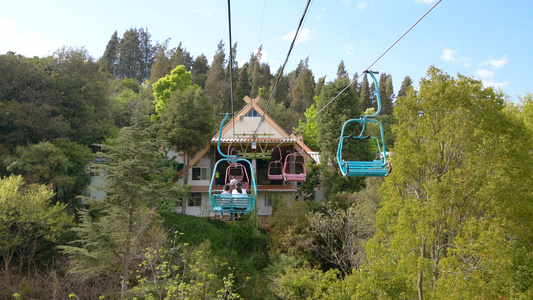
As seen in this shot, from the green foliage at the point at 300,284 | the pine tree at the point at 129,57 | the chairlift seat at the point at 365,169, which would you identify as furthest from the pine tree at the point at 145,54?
the chairlift seat at the point at 365,169

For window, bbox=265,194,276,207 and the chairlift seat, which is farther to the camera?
window, bbox=265,194,276,207

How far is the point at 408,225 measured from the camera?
1258cm

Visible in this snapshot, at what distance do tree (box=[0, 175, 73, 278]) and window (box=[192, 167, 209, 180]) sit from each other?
8.87m

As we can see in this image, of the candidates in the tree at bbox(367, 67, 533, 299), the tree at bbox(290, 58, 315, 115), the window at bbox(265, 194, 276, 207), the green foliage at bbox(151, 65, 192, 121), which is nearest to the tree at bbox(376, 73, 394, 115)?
the tree at bbox(290, 58, 315, 115)

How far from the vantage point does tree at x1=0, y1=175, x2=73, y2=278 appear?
1748 cm

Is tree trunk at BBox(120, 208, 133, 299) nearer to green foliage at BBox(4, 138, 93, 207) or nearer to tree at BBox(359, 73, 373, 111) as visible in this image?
green foliage at BBox(4, 138, 93, 207)

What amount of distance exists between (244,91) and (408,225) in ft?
127

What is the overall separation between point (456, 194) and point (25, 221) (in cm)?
1763

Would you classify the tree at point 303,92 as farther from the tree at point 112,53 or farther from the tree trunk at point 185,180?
the tree at point 112,53

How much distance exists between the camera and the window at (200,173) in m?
26.4

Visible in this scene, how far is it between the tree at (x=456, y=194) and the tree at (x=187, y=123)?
14.0 metres

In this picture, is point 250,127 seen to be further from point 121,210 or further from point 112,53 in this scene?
point 112,53

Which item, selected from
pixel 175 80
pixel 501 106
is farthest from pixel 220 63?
pixel 501 106

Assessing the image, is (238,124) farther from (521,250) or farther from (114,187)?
(521,250)
